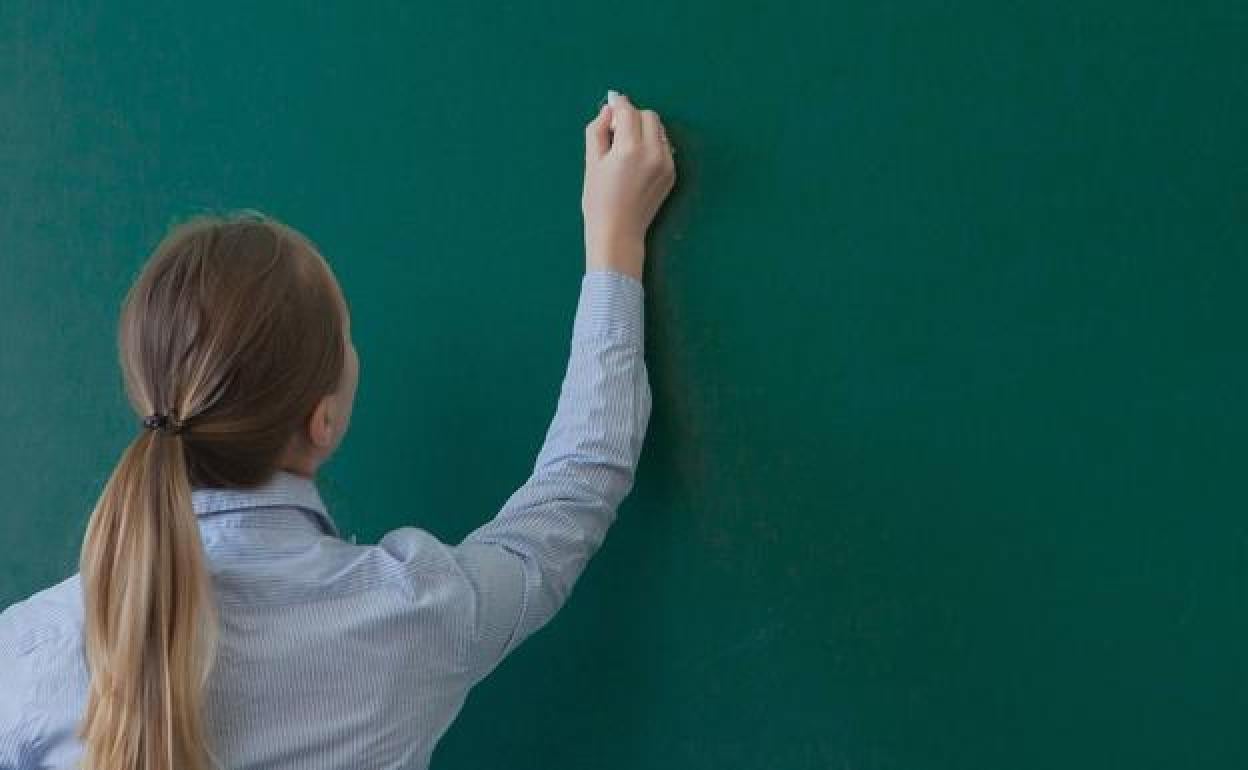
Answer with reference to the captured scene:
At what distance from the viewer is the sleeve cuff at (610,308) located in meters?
1.04

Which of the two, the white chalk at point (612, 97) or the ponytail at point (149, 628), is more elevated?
the white chalk at point (612, 97)

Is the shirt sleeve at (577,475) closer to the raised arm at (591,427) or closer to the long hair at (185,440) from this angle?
the raised arm at (591,427)

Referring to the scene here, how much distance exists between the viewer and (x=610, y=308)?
3.44 feet

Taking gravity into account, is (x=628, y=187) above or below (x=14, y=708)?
above

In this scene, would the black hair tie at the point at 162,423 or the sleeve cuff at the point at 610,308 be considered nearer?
the black hair tie at the point at 162,423

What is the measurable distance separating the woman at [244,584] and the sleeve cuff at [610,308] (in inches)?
6.0

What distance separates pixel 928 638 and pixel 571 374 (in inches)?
13.0

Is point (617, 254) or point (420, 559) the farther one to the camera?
point (617, 254)

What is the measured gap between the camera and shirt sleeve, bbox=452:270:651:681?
0.98 meters

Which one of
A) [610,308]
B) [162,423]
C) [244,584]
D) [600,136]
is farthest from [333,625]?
[600,136]

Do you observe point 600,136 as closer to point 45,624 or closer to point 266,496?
point 266,496

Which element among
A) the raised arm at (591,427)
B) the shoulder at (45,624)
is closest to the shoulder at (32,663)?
the shoulder at (45,624)

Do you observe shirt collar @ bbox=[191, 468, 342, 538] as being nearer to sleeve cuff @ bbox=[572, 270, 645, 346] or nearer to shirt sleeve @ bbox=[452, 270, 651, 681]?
shirt sleeve @ bbox=[452, 270, 651, 681]

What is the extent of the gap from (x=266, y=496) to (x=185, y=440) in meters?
0.07
